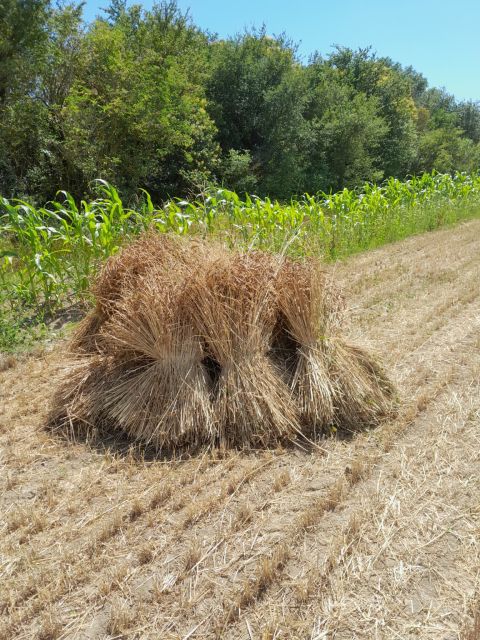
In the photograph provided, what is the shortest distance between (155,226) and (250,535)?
12.7ft

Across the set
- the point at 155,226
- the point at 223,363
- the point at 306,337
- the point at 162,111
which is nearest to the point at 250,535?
the point at 223,363

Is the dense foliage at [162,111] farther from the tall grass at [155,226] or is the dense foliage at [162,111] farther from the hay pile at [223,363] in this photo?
the hay pile at [223,363]

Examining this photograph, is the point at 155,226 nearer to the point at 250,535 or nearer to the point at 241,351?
the point at 241,351

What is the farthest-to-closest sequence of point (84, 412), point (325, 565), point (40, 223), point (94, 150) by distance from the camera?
point (94, 150) → point (40, 223) → point (84, 412) → point (325, 565)

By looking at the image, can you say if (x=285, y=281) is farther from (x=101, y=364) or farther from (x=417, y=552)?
(x=417, y=552)

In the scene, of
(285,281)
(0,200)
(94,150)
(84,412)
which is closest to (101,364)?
(84,412)

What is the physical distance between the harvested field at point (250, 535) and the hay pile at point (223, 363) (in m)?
0.17

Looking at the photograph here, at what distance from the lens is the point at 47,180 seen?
1055 centimetres

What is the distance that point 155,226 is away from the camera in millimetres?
5336

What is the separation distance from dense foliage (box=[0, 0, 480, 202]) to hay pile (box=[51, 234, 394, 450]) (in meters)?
7.27

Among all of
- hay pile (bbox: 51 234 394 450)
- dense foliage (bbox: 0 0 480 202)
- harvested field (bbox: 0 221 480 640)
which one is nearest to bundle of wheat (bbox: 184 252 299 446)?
hay pile (bbox: 51 234 394 450)

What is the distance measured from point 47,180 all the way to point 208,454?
953cm

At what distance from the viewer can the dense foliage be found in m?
9.83

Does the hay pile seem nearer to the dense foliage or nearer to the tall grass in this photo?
the tall grass
